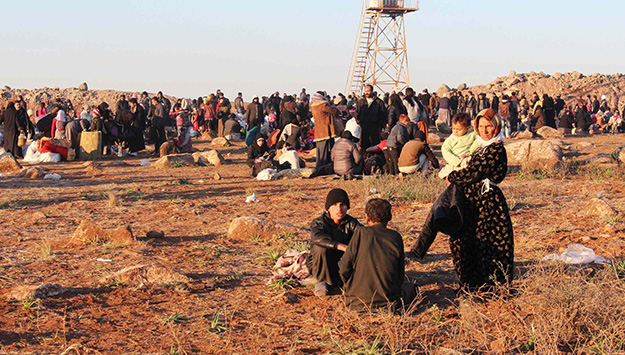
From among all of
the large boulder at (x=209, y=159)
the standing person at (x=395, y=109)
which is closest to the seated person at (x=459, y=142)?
the standing person at (x=395, y=109)

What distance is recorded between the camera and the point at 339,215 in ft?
16.9

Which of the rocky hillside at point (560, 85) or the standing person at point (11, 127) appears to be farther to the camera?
the rocky hillside at point (560, 85)

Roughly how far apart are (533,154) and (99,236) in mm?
9716

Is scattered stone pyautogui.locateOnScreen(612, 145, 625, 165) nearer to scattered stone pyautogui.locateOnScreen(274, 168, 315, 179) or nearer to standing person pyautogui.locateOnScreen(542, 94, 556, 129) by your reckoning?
scattered stone pyautogui.locateOnScreen(274, 168, 315, 179)

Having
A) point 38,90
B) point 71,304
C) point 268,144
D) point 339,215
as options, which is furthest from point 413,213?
point 38,90

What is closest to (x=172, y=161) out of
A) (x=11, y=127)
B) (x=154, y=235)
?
(x=11, y=127)

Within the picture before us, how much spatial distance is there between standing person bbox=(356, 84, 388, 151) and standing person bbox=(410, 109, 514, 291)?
28.5 ft

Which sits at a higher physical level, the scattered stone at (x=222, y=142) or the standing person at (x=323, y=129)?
the standing person at (x=323, y=129)

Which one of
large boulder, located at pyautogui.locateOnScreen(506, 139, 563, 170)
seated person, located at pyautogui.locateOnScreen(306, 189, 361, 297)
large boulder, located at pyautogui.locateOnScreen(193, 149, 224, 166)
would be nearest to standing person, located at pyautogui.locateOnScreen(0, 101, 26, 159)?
large boulder, located at pyautogui.locateOnScreen(193, 149, 224, 166)

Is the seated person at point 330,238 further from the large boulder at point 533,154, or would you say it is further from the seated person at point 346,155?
the large boulder at point 533,154

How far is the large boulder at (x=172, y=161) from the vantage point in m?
14.8

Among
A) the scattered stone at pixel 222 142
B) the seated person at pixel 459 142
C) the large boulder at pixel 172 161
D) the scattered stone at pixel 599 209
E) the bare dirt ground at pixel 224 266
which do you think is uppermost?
the seated person at pixel 459 142

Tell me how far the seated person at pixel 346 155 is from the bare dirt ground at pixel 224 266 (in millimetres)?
335

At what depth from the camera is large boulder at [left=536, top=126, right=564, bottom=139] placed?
2228 centimetres
